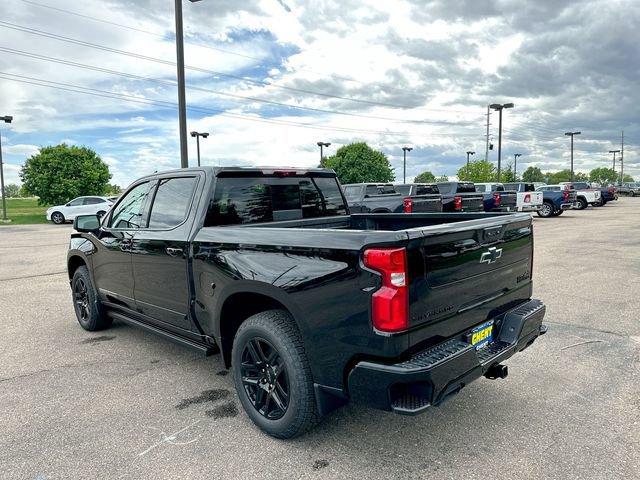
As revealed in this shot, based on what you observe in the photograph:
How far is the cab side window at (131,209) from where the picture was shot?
446 cm

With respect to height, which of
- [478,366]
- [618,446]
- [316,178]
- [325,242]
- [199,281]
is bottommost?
[618,446]

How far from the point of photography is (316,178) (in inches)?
179

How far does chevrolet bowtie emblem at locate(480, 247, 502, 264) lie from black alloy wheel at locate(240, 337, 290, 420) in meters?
1.43

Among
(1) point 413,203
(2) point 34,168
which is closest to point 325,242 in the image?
(1) point 413,203

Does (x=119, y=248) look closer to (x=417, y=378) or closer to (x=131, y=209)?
(x=131, y=209)

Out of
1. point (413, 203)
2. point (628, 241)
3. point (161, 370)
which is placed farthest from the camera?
point (413, 203)

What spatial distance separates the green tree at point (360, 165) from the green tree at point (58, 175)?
3683cm

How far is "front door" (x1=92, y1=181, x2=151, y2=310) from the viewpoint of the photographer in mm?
4477

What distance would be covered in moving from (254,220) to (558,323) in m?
3.77

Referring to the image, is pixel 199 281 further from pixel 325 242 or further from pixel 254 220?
pixel 325 242

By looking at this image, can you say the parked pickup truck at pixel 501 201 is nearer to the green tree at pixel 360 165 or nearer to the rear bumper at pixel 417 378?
the rear bumper at pixel 417 378

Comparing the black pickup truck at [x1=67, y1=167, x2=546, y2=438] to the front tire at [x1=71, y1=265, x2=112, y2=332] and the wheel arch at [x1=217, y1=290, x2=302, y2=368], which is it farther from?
the front tire at [x1=71, y1=265, x2=112, y2=332]

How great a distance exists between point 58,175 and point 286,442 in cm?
3308

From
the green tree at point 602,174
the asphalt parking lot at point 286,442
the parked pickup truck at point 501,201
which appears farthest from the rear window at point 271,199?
the green tree at point 602,174
